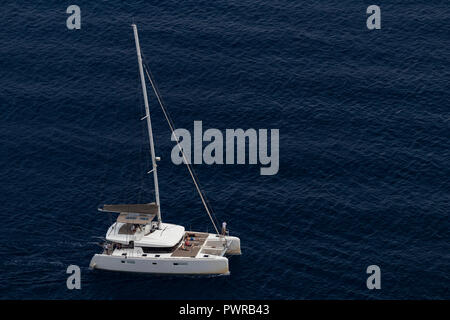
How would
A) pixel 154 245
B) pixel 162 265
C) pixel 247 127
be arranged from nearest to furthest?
1. pixel 162 265
2. pixel 154 245
3. pixel 247 127

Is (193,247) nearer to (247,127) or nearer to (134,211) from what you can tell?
(134,211)

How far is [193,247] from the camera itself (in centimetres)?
14725

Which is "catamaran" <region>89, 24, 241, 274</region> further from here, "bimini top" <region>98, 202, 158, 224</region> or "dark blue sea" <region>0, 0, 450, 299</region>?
"dark blue sea" <region>0, 0, 450, 299</region>

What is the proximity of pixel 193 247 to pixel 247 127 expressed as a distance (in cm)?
3249

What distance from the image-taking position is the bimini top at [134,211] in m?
147

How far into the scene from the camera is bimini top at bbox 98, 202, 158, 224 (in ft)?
483

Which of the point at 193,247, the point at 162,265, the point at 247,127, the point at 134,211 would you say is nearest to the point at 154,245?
the point at 162,265

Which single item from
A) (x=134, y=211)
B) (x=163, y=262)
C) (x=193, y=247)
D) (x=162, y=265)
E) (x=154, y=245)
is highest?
Result: (x=134, y=211)

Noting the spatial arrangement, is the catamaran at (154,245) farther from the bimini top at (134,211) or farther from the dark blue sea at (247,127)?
the dark blue sea at (247,127)

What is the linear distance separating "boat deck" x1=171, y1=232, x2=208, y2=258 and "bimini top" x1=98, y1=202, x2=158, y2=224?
5.97 m

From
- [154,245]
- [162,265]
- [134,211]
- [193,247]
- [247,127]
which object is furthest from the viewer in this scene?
[247,127]

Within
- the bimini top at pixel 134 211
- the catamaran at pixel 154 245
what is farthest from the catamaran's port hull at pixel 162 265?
the bimini top at pixel 134 211
